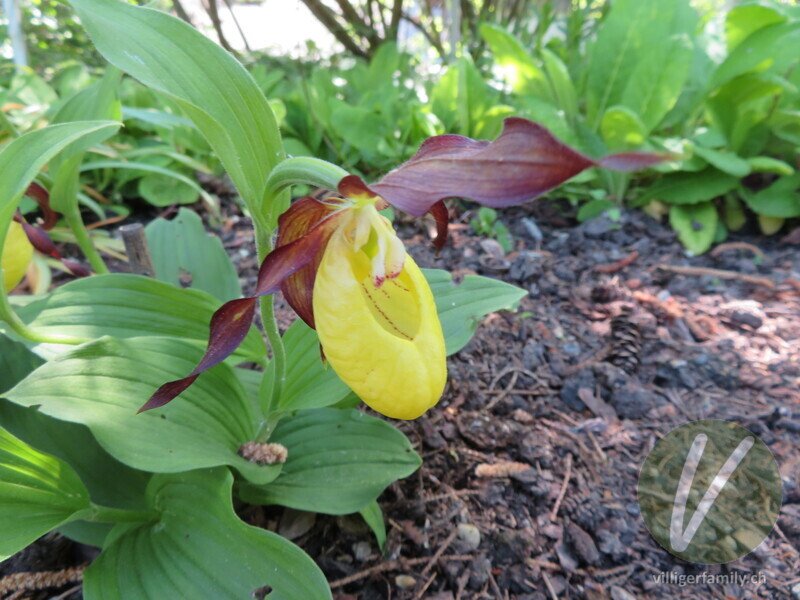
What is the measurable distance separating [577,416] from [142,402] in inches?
45.9

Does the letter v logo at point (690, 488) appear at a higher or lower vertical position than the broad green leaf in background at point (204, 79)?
lower

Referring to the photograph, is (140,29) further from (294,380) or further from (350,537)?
(350,537)

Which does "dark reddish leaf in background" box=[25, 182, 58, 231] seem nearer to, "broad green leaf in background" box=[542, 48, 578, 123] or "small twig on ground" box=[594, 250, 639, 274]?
"small twig on ground" box=[594, 250, 639, 274]

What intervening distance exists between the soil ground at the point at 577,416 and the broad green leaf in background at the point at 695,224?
6 centimetres

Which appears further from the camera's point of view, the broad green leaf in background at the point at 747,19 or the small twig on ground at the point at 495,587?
the broad green leaf in background at the point at 747,19

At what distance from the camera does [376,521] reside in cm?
105

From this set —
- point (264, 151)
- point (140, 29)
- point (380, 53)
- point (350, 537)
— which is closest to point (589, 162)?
point (264, 151)

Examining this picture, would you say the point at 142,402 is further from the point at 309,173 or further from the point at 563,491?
the point at 563,491

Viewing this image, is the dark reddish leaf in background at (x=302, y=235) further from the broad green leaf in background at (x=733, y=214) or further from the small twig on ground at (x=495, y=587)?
the broad green leaf in background at (x=733, y=214)

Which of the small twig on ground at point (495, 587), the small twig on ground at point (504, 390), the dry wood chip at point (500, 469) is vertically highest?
the small twig on ground at point (504, 390)

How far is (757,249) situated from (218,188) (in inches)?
110

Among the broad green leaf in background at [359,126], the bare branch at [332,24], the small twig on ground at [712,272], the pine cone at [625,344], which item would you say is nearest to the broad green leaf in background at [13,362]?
the pine cone at [625,344]

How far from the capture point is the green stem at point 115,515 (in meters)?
0.86

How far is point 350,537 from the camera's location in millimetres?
1085
